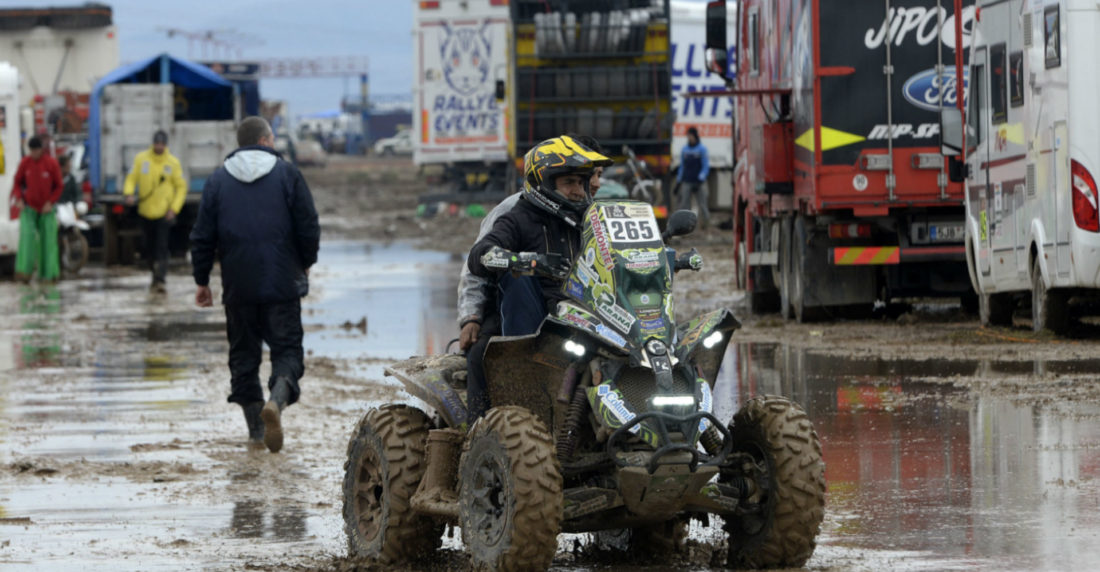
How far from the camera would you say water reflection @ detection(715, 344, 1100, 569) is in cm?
759

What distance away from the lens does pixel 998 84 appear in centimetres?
1616

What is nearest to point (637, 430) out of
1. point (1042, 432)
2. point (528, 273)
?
point (528, 273)

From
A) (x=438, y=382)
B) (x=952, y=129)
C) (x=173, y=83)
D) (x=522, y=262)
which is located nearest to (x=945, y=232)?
(x=952, y=129)

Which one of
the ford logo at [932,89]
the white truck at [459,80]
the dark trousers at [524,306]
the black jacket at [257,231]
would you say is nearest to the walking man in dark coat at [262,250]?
the black jacket at [257,231]

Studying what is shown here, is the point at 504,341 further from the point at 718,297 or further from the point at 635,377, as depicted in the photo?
the point at 718,297

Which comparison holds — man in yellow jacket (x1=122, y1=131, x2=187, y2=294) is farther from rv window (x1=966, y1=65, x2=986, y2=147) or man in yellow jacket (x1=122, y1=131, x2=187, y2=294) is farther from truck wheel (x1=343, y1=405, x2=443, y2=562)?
truck wheel (x1=343, y1=405, x2=443, y2=562)

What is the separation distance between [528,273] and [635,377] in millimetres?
569

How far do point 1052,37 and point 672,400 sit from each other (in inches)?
342

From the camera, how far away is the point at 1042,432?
1048 cm

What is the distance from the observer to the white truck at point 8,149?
91.4 ft

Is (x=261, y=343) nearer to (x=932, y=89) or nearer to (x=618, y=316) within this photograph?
(x=618, y=316)

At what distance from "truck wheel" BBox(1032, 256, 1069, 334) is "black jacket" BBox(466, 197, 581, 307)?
844 cm

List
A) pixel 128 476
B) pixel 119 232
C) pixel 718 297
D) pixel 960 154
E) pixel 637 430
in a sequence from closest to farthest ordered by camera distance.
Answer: pixel 637 430
pixel 128 476
pixel 960 154
pixel 718 297
pixel 119 232

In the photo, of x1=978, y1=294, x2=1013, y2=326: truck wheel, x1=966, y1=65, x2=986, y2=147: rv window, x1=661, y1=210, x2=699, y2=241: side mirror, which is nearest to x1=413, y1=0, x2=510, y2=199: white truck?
x1=966, y1=65, x2=986, y2=147: rv window
